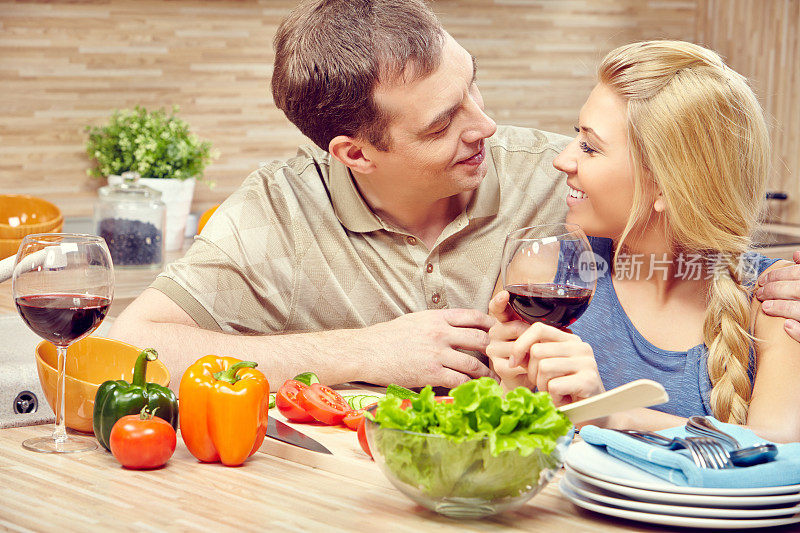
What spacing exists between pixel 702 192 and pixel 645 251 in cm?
18

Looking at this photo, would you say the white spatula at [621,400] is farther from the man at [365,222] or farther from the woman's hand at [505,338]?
the man at [365,222]

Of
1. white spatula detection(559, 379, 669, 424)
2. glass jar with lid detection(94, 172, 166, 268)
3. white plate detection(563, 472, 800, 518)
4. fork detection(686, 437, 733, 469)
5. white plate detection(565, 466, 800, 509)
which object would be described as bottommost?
glass jar with lid detection(94, 172, 166, 268)

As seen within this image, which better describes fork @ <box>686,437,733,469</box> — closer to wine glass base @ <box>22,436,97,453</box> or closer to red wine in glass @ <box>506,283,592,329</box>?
red wine in glass @ <box>506,283,592,329</box>

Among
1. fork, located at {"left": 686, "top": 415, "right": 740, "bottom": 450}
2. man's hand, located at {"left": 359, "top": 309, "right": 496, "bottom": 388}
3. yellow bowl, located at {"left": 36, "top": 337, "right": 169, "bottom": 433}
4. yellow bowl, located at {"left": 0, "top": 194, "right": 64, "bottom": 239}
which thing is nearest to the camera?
fork, located at {"left": 686, "top": 415, "right": 740, "bottom": 450}

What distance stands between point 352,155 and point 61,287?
0.88 meters

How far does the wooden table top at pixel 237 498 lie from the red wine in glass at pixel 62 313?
17 cm

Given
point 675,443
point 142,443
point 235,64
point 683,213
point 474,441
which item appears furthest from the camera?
point 235,64

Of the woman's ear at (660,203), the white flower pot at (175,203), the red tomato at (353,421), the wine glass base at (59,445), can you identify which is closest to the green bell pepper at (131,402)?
the wine glass base at (59,445)

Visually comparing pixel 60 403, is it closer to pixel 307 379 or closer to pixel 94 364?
pixel 94 364

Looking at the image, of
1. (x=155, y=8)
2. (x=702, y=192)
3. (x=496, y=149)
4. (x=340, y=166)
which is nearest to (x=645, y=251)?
(x=702, y=192)

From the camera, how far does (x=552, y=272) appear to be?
1446mm

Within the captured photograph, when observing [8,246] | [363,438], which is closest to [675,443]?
[363,438]

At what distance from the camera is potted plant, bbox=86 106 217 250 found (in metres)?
3.58

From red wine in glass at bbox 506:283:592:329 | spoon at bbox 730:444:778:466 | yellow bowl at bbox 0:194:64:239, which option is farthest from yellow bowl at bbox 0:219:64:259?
spoon at bbox 730:444:778:466
